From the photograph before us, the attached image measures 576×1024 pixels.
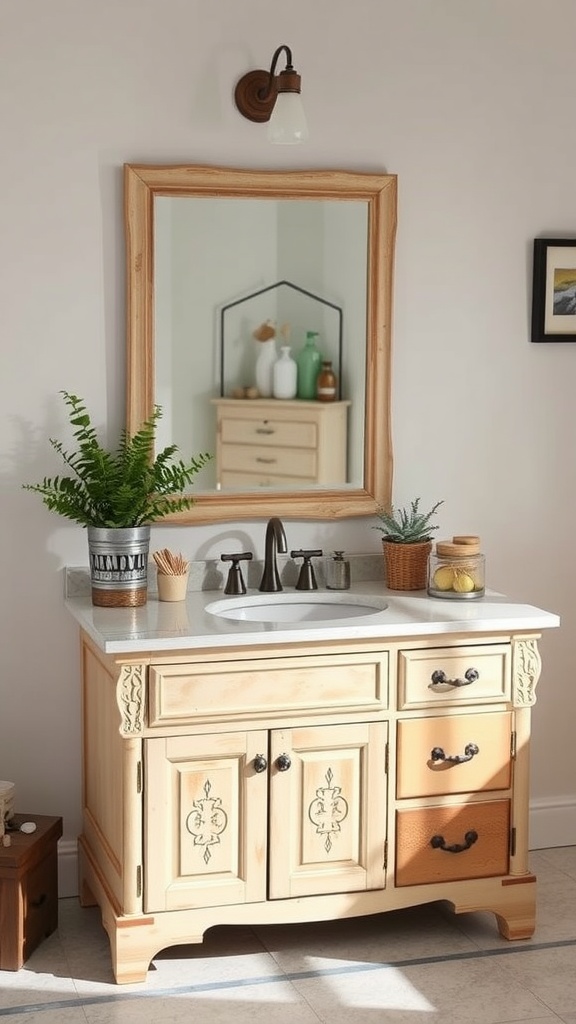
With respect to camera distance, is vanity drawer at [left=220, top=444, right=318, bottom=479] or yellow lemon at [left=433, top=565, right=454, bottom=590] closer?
yellow lemon at [left=433, top=565, right=454, bottom=590]

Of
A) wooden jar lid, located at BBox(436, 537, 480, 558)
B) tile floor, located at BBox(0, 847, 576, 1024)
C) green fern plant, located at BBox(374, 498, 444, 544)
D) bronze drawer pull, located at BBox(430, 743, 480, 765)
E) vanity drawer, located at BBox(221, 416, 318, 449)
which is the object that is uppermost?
vanity drawer, located at BBox(221, 416, 318, 449)

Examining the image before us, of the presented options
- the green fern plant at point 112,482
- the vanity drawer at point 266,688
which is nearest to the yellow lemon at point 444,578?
the vanity drawer at point 266,688

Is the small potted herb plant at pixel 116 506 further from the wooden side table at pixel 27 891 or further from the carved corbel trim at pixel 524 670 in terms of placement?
the carved corbel trim at pixel 524 670

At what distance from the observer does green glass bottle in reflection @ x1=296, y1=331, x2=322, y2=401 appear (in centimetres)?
330

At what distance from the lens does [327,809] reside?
2.88 metres

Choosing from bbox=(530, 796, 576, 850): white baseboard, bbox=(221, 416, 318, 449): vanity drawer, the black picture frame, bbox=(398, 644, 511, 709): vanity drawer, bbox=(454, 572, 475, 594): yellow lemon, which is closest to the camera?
bbox=(398, 644, 511, 709): vanity drawer

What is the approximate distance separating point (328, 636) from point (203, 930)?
2.26 feet

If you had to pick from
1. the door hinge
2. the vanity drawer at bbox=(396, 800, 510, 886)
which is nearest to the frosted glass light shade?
the vanity drawer at bbox=(396, 800, 510, 886)

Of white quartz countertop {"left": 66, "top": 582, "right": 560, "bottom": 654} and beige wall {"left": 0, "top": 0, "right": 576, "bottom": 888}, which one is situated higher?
beige wall {"left": 0, "top": 0, "right": 576, "bottom": 888}

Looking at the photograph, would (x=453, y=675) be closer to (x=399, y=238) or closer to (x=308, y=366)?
(x=308, y=366)

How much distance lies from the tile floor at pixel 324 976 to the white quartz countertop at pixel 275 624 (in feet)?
2.39

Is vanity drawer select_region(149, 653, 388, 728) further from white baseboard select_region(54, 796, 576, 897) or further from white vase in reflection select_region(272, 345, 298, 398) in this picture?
white baseboard select_region(54, 796, 576, 897)

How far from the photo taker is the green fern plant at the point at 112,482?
9.85ft

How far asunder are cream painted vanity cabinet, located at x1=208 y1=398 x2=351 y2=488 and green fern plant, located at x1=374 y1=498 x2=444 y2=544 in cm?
16
